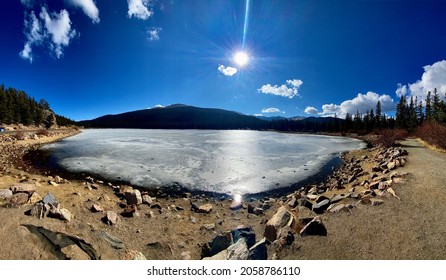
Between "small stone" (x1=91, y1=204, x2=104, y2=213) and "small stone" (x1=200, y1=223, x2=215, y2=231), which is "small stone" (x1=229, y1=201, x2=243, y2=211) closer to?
"small stone" (x1=200, y1=223, x2=215, y2=231)

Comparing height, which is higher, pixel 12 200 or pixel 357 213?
pixel 12 200

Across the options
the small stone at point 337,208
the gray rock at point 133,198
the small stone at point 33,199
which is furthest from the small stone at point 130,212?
the small stone at point 337,208

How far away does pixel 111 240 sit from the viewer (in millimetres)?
5152

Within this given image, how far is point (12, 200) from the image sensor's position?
5402mm

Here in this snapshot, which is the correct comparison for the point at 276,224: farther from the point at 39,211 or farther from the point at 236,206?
the point at 39,211

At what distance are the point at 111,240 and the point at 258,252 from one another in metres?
3.34

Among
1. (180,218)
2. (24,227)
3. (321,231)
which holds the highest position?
(24,227)

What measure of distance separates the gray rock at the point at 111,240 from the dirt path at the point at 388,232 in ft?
12.3

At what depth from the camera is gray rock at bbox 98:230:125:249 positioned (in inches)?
199

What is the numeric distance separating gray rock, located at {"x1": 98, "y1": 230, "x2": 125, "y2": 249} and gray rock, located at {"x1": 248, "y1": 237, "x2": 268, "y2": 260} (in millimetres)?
2878

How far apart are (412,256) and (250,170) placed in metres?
10.2

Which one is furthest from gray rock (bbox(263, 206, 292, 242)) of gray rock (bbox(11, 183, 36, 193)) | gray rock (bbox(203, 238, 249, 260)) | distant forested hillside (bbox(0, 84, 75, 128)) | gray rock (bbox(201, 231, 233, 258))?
distant forested hillside (bbox(0, 84, 75, 128))
